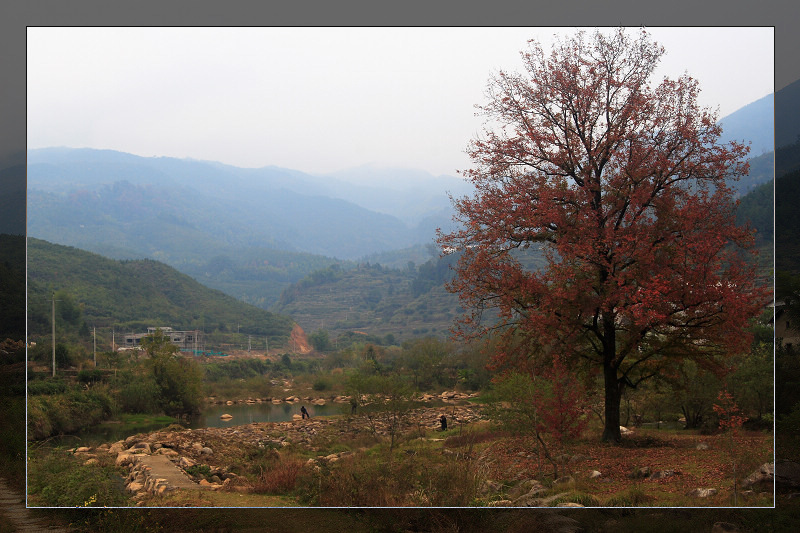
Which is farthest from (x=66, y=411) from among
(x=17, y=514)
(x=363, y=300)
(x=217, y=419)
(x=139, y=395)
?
(x=363, y=300)

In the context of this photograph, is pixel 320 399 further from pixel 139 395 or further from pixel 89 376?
pixel 89 376

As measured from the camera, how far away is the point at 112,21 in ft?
24.1

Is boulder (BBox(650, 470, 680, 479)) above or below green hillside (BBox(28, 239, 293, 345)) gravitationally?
below

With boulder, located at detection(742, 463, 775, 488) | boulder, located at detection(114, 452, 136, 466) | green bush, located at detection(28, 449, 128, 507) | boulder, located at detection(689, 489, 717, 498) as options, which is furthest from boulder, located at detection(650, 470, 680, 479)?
boulder, located at detection(114, 452, 136, 466)

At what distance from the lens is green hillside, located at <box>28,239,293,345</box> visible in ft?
28.7

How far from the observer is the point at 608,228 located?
642 cm

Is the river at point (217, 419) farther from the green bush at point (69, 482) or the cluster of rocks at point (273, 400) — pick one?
the green bush at point (69, 482)

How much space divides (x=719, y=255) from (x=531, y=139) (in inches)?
103

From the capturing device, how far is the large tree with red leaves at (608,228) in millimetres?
6355

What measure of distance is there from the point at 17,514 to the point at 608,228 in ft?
29.4

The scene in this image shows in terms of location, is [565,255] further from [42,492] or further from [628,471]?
[42,492]

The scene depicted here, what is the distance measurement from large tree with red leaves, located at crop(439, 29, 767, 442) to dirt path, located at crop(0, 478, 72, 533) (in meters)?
6.23

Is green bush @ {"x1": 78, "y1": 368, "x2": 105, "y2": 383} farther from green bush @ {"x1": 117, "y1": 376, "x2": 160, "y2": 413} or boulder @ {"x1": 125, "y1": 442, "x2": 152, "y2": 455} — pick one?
boulder @ {"x1": 125, "y1": 442, "x2": 152, "y2": 455}

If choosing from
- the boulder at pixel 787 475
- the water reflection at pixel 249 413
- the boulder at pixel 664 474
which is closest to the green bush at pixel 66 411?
the water reflection at pixel 249 413
